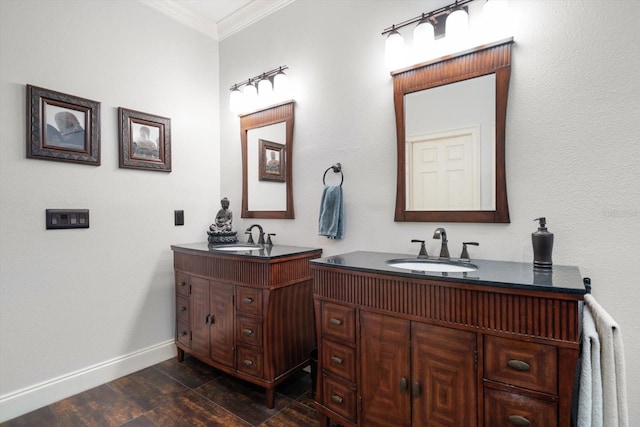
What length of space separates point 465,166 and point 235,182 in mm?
1941

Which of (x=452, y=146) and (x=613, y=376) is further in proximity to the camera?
(x=452, y=146)

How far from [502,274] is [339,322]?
76 centimetres

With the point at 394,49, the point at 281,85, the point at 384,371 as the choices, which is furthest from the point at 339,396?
Result: the point at 281,85

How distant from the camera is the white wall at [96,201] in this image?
6.18 feet

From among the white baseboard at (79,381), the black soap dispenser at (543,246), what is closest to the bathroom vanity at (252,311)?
the white baseboard at (79,381)

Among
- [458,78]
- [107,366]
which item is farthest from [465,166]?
[107,366]

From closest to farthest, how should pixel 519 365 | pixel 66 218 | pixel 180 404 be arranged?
pixel 519 365
pixel 180 404
pixel 66 218

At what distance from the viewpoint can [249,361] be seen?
1990mm

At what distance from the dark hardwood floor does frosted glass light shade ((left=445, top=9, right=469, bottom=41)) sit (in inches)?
86.2

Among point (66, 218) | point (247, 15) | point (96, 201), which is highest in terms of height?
point (247, 15)

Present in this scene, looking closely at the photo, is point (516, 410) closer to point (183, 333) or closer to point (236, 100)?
point (183, 333)

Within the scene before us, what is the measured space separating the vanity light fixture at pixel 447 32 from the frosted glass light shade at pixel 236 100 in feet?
4.34

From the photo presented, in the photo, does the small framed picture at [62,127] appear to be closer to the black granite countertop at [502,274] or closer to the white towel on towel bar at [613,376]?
the black granite countertop at [502,274]

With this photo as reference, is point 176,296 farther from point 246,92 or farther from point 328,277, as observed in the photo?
point 246,92
